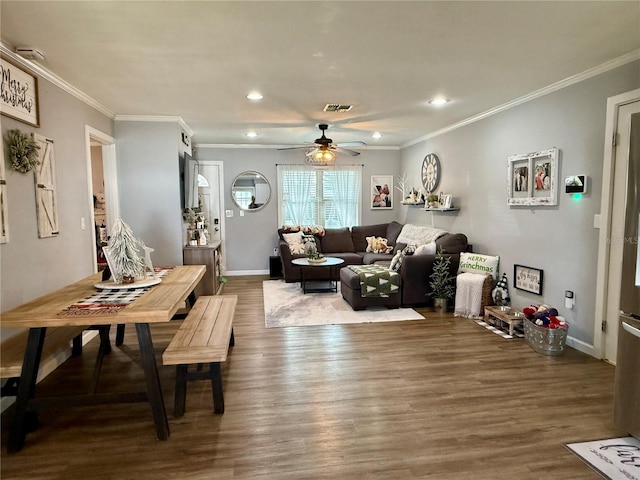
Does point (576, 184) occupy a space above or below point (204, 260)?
above

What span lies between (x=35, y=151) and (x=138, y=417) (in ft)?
6.82

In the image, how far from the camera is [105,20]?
2252 millimetres

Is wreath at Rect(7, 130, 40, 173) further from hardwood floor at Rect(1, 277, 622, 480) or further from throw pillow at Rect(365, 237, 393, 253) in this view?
throw pillow at Rect(365, 237, 393, 253)

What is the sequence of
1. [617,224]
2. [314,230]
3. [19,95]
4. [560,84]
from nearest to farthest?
[19,95] < [617,224] < [560,84] < [314,230]

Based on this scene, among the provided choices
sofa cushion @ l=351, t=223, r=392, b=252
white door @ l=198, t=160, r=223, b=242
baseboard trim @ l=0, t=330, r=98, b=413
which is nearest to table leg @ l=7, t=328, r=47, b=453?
baseboard trim @ l=0, t=330, r=98, b=413

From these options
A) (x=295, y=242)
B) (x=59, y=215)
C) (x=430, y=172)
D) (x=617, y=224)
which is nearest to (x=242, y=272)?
(x=295, y=242)

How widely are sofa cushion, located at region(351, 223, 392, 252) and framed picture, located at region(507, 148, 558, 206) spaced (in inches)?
126

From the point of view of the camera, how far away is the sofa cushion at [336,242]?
7105 millimetres

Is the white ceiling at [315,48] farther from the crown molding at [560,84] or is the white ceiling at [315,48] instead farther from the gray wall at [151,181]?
the gray wall at [151,181]

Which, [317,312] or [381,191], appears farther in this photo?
[381,191]

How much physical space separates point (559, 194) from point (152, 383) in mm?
3809

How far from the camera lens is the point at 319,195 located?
297 inches

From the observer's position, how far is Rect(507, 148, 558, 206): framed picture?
12.2 feet

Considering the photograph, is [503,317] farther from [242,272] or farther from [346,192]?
[242,272]
